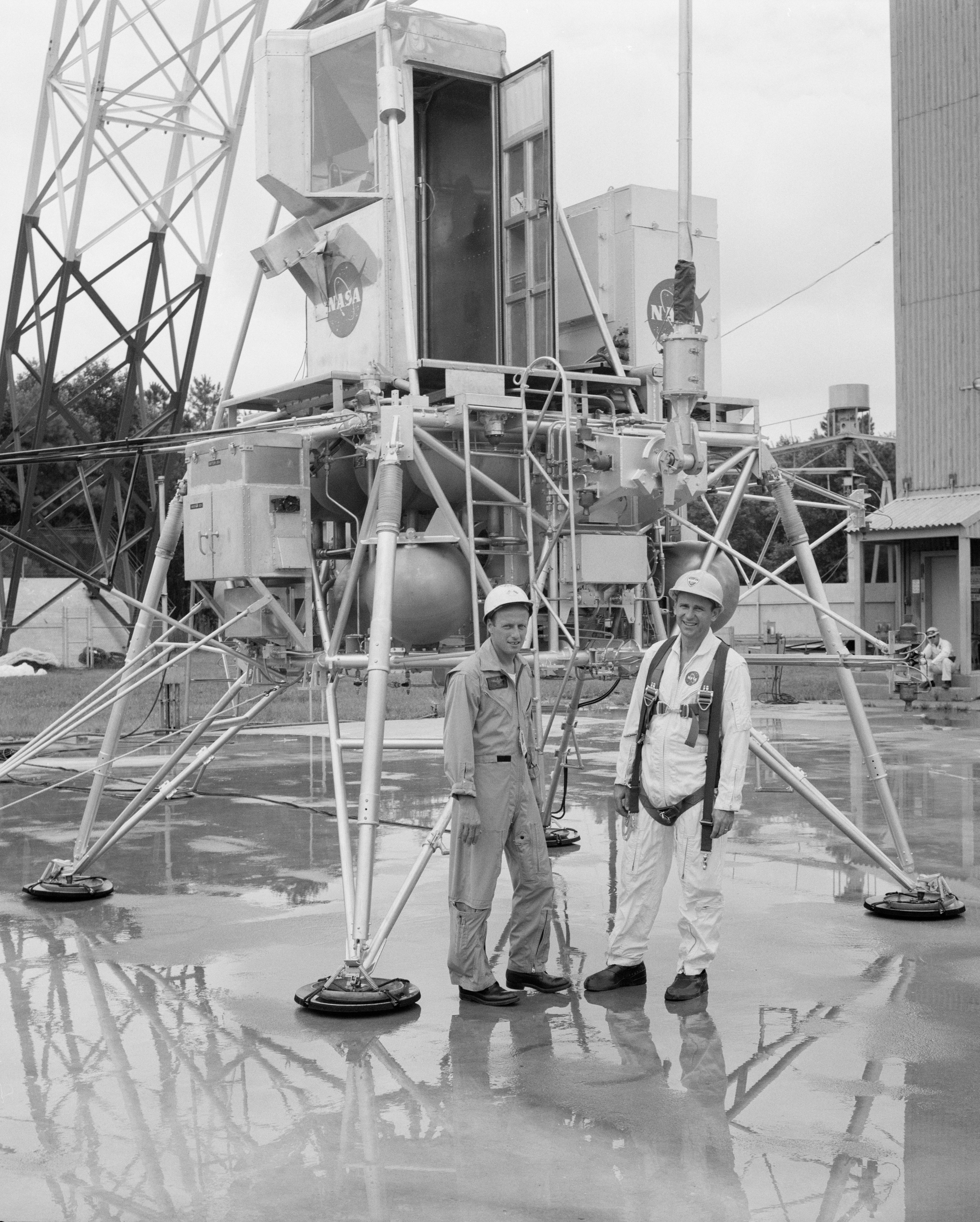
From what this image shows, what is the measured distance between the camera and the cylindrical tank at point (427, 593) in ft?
28.9

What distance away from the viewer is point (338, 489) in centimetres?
1006

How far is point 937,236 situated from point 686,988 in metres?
25.8

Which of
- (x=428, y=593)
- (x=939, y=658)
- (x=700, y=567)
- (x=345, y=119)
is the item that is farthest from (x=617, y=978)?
(x=939, y=658)

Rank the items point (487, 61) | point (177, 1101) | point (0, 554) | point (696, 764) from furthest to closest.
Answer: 1. point (0, 554)
2. point (487, 61)
3. point (696, 764)
4. point (177, 1101)

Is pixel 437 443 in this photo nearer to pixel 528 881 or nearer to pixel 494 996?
pixel 528 881

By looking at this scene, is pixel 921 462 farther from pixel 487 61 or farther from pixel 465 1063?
pixel 465 1063

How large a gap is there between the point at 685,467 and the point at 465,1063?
4.19 metres

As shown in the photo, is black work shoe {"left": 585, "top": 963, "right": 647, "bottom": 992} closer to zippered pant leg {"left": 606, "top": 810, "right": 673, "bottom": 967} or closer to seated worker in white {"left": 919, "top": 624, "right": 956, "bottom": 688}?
zippered pant leg {"left": 606, "top": 810, "right": 673, "bottom": 967}

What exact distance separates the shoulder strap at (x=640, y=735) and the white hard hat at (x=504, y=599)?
762 millimetres

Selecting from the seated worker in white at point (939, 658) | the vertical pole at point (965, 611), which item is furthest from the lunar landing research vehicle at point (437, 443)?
the vertical pole at point (965, 611)

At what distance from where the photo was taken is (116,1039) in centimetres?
665

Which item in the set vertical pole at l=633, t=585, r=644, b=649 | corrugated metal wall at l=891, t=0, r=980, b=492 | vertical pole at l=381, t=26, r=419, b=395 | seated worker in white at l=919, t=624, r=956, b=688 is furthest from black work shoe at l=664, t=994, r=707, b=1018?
corrugated metal wall at l=891, t=0, r=980, b=492

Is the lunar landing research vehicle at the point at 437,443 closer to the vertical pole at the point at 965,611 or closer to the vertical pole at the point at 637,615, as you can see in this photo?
the vertical pole at the point at 637,615

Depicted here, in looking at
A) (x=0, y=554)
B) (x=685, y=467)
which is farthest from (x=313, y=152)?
(x=0, y=554)
